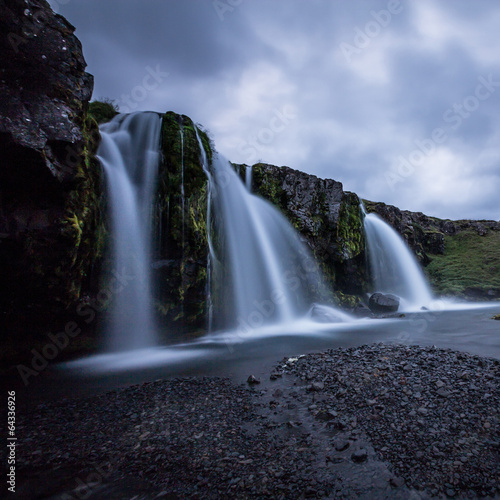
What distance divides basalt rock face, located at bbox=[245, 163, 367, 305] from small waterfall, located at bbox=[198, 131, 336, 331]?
1.10 meters

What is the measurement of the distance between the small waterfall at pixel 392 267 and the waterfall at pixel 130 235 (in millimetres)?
19180

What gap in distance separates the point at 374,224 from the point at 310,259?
11210 mm

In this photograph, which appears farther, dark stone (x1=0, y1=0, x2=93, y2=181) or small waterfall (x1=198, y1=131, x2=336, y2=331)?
Result: small waterfall (x1=198, y1=131, x2=336, y2=331)

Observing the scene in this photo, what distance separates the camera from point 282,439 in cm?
381

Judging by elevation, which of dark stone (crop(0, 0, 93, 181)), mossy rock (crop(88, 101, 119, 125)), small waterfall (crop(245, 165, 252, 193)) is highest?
mossy rock (crop(88, 101, 119, 125))

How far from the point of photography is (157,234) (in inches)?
399

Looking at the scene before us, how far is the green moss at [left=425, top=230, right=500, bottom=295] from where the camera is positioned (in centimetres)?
2647

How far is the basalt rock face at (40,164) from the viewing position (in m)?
6.04

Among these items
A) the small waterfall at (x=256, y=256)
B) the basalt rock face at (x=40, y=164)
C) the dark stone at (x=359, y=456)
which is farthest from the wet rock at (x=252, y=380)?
the small waterfall at (x=256, y=256)

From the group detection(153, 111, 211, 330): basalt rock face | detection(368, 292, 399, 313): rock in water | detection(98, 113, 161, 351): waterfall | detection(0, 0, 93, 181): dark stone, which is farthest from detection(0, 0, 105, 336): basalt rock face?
detection(368, 292, 399, 313): rock in water

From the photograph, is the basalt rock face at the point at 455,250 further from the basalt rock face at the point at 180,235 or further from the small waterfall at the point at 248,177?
the basalt rock face at the point at 180,235

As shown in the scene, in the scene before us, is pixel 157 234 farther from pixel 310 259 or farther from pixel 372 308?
pixel 372 308

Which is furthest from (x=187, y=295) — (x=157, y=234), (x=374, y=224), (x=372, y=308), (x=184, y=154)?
(x=374, y=224)

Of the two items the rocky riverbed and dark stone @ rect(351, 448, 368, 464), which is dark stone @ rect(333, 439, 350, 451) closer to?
the rocky riverbed
